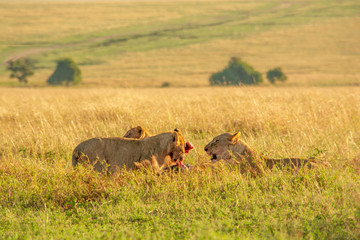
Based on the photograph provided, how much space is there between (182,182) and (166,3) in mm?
136046

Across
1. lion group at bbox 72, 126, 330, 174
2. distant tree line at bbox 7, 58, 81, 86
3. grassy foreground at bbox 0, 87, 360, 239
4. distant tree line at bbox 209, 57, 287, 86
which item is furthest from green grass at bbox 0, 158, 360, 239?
distant tree line at bbox 7, 58, 81, 86

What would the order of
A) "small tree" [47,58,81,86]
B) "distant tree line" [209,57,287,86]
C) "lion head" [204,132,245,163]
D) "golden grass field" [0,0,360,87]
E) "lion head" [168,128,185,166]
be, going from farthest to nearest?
1. "golden grass field" [0,0,360,87]
2. "small tree" [47,58,81,86]
3. "distant tree line" [209,57,287,86]
4. "lion head" [204,132,245,163]
5. "lion head" [168,128,185,166]

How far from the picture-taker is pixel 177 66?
238ft

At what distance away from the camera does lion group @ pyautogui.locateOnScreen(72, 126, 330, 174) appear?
23.7ft

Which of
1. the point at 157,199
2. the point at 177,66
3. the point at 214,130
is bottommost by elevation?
the point at 177,66

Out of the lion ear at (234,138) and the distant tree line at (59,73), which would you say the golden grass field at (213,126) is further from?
the distant tree line at (59,73)

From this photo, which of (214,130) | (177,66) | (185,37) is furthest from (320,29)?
(214,130)

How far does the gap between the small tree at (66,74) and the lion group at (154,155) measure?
190ft

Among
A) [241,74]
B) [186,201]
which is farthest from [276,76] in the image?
[186,201]

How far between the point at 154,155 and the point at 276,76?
52.3m

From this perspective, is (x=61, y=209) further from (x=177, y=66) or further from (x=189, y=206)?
(x=177, y=66)

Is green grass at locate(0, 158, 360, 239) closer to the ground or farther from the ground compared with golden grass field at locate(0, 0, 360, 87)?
farther from the ground

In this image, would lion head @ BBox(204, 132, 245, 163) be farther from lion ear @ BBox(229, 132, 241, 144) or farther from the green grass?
the green grass

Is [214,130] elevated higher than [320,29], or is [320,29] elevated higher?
[214,130]
